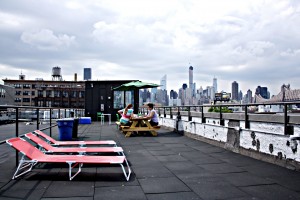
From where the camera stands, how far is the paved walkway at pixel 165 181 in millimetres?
3936

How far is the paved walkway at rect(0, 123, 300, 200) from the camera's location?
155 inches

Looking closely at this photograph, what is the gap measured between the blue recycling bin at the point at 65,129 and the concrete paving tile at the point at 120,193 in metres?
6.22

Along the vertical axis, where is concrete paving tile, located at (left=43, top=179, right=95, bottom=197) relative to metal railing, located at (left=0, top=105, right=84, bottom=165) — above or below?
below

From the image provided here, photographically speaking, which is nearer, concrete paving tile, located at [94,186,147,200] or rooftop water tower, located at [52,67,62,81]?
concrete paving tile, located at [94,186,147,200]

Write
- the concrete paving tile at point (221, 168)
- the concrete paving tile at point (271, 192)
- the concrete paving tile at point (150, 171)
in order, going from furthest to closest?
the concrete paving tile at point (221, 168) → the concrete paving tile at point (150, 171) → the concrete paving tile at point (271, 192)

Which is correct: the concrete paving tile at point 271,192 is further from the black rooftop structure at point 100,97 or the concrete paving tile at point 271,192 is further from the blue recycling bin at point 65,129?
the black rooftop structure at point 100,97

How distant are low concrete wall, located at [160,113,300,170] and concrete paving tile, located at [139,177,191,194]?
230 cm

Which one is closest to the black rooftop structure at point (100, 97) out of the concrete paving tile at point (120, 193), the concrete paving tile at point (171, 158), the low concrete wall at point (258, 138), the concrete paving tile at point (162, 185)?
the low concrete wall at point (258, 138)

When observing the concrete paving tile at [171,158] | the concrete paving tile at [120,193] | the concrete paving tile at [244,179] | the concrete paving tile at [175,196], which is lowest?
the concrete paving tile at [171,158]

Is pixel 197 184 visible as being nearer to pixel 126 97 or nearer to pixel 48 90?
pixel 126 97

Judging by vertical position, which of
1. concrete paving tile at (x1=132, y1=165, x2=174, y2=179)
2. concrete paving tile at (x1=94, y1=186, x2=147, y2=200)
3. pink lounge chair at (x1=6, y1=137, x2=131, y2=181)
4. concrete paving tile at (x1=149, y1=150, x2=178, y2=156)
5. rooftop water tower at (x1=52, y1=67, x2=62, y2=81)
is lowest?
concrete paving tile at (x1=149, y1=150, x2=178, y2=156)

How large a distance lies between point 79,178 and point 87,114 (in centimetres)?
1976

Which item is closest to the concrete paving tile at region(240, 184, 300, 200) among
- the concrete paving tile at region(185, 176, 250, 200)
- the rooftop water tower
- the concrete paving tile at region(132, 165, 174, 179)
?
the concrete paving tile at region(185, 176, 250, 200)

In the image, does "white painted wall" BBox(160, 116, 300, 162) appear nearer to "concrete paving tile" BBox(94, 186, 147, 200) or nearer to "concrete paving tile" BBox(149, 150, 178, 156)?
"concrete paving tile" BBox(149, 150, 178, 156)
